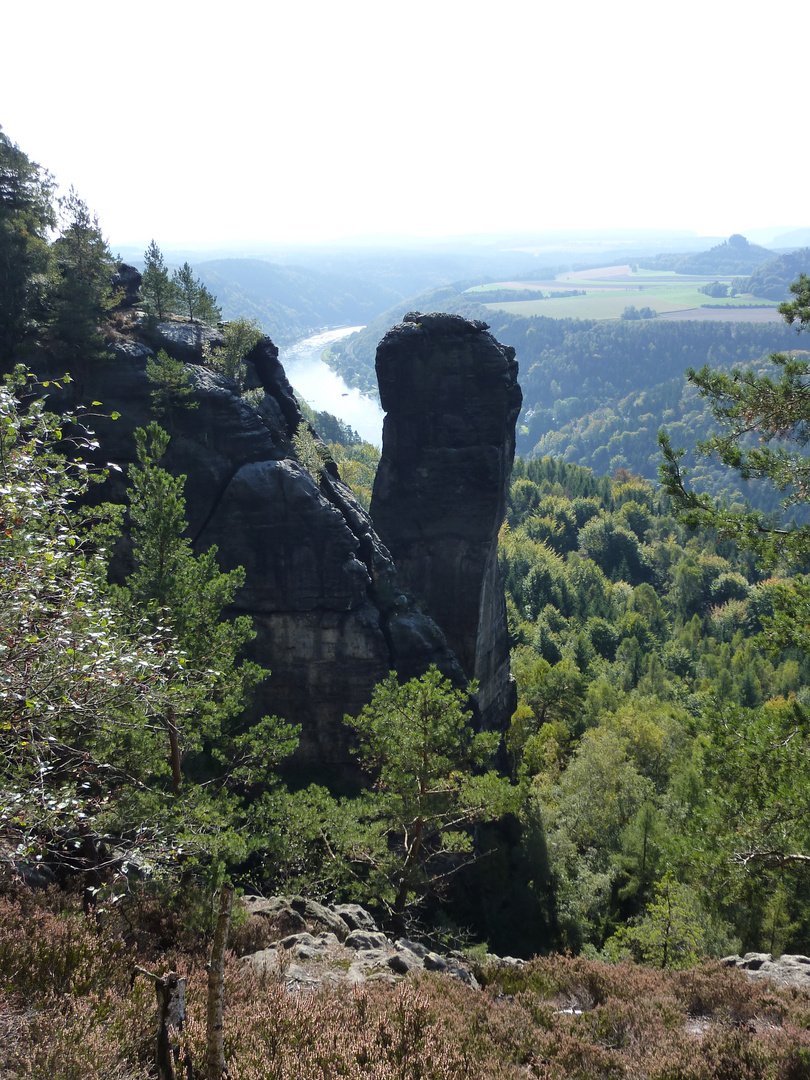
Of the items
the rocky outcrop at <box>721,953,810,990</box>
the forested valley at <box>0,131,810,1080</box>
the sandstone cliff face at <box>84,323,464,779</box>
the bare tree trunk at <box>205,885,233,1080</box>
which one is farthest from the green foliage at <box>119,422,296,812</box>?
the rocky outcrop at <box>721,953,810,990</box>

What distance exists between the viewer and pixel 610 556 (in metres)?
119

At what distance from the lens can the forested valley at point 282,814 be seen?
27.5ft

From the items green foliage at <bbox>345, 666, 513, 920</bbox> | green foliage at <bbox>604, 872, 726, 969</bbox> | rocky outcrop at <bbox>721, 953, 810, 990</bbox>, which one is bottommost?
green foliage at <bbox>604, 872, 726, 969</bbox>

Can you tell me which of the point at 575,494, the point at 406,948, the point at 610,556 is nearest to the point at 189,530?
the point at 406,948

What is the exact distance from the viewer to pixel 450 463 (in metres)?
39.1

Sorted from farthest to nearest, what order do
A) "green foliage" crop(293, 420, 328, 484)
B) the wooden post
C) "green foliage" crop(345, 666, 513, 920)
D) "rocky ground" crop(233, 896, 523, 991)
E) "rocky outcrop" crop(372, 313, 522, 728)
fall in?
1. "rocky outcrop" crop(372, 313, 522, 728)
2. "green foliage" crop(293, 420, 328, 484)
3. "green foliage" crop(345, 666, 513, 920)
4. "rocky ground" crop(233, 896, 523, 991)
5. the wooden post

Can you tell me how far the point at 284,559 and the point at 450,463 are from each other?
44.2 ft

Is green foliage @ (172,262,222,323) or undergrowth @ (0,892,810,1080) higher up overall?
green foliage @ (172,262,222,323)

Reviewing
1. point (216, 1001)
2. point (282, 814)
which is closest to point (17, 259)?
point (282, 814)

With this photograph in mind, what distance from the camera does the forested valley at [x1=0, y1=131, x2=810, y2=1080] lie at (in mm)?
8391

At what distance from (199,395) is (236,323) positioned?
20.9 feet

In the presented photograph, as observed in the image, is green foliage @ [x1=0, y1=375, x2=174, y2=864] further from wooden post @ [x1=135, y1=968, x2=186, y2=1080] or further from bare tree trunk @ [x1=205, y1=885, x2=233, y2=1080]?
wooden post @ [x1=135, y1=968, x2=186, y2=1080]

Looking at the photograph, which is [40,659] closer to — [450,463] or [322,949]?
[322,949]

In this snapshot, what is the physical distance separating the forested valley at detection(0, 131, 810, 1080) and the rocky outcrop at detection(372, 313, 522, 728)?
7031 mm
